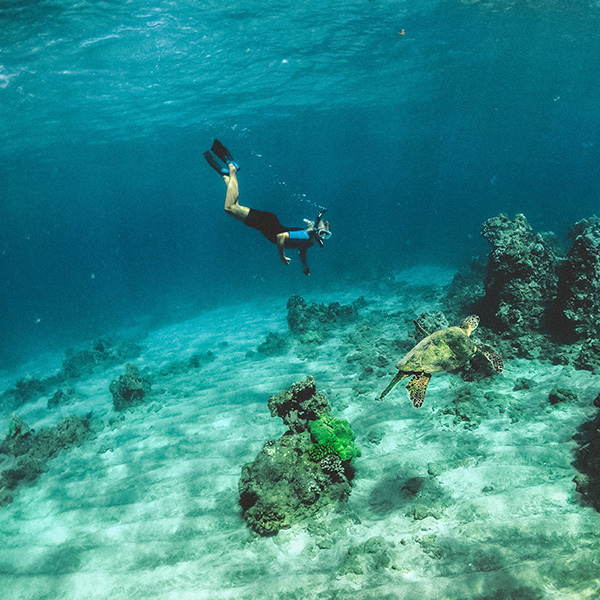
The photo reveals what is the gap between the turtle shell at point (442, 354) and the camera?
13.4ft

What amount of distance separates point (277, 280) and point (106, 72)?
672 inches

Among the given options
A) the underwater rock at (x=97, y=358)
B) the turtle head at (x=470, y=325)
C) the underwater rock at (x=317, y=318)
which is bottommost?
the underwater rock at (x=97, y=358)

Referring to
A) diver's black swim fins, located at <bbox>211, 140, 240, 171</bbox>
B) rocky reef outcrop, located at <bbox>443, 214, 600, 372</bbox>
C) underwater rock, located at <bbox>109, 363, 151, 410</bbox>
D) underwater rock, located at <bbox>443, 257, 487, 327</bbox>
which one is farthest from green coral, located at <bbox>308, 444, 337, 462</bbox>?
underwater rock, located at <bbox>109, 363, 151, 410</bbox>

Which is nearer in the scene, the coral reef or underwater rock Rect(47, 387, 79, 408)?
underwater rock Rect(47, 387, 79, 408)

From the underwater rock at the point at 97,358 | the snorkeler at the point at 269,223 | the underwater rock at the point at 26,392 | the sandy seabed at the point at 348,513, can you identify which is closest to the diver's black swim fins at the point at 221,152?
the snorkeler at the point at 269,223

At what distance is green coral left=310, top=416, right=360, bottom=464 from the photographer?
16.9 feet

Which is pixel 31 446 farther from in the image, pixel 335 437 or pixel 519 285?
pixel 519 285

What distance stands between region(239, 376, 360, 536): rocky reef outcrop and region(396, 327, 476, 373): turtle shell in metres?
1.86

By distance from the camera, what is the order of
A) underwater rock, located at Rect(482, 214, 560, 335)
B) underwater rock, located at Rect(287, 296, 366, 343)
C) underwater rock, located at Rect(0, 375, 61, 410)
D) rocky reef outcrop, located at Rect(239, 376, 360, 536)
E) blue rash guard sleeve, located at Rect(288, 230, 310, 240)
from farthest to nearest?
underwater rock, located at Rect(0, 375, 61, 410)
underwater rock, located at Rect(287, 296, 366, 343)
underwater rock, located at Rect(482, 214, 560, 335)
blue rash guard sleeve, located at Rect(288, 230, 310, 240)
rocky reef outcrop, located at Rect(239, 376, 360, 536)

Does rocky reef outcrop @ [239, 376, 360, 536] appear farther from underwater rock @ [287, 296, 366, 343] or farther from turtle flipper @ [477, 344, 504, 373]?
underwater rock @ [287, 296, 366, 343]

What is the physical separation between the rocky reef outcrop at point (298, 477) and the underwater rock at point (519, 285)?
531 centimetres

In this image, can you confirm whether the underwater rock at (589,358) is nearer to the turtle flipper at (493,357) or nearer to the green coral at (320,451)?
the turtle flipper at (493,357)

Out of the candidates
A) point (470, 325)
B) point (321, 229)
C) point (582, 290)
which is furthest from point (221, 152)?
point (582, 290)

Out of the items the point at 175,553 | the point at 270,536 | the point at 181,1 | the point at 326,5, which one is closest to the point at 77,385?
the point at 175,553
